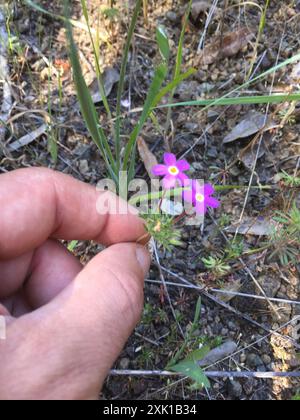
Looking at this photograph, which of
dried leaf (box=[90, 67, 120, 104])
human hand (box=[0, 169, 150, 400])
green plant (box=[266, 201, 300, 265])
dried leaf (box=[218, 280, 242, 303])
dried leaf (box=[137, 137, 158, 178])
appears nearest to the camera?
human hand (box=[0, 169, 150, 400])

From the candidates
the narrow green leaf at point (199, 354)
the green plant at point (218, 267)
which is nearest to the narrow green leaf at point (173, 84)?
the green plant at point (218, 267)

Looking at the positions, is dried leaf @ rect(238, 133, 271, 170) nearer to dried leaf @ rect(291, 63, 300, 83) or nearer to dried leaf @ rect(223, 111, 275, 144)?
dried leaf @ rect(223, 111, 275, 144)

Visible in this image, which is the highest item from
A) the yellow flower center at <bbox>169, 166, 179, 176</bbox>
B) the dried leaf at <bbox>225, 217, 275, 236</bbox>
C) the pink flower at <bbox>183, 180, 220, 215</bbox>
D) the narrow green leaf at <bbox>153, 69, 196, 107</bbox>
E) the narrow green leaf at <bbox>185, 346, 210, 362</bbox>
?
the narrow green leaf at <bbox>153, 69, 196, 107</bbox>

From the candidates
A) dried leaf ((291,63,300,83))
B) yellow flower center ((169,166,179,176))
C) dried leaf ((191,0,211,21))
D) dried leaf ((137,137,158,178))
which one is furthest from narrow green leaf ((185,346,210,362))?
dried leaf ((191,0,211,21))

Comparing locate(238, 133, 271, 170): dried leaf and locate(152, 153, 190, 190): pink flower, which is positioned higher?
locate(152, 153, 190, 190): pink flower

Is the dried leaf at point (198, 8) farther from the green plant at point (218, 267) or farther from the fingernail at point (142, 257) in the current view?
the fingernail at point (142, 257)

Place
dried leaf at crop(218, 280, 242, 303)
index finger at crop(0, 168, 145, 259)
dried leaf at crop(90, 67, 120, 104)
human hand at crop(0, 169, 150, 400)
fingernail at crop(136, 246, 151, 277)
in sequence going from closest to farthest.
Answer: human hand at crop(0, 169, 150, 400) < index finger at crop(0, 168, 145, 259) < fingernail at crop(136, 246, 151, 277) < dried leaf at crop(218, 280, 242, 303) < dried leaf at crop(90, 67, 120, 104)
